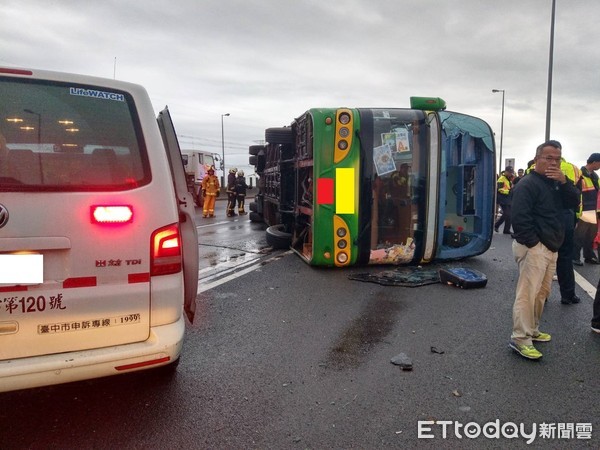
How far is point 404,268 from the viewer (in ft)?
23.6

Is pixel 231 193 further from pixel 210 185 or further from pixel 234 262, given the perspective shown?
pixel 234 262

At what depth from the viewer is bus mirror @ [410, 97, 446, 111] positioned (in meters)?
6.98

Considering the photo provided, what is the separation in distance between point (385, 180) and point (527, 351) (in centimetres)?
360

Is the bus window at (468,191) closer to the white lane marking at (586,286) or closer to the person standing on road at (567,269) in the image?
the white lane marking at (586,286)

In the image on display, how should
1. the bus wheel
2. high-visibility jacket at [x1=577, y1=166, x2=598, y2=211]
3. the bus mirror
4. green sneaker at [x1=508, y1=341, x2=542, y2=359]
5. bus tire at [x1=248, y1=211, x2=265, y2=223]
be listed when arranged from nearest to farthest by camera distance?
1. green sneaker at [x1=508, y1=341, x2=542, y2=359]
2. the bus mirror
3. high-visibility jacket at [x1=577, y1=166, x2=598, y2=211]
4. the bus wheel
5. bus tire at [x1=248, y1=211, x2=265, y2=223]

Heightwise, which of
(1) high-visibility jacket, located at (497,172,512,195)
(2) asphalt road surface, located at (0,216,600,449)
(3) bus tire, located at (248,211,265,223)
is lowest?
(2) asphalt road surface, located at (0,216,600,449)

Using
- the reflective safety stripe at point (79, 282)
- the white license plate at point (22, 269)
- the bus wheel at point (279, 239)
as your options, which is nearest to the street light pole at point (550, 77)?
the bus wheel at point (279, 239)

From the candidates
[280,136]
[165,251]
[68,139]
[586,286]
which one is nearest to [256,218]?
[280,136]

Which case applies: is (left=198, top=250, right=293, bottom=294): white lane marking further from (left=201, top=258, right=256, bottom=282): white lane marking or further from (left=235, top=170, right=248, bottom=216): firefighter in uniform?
(left=235, top=170, right=248, bottom=216): firefighter in uniform

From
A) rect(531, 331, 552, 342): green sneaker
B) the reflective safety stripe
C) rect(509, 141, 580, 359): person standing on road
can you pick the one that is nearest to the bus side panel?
rect(509, 141, 580, 359): person standing on road

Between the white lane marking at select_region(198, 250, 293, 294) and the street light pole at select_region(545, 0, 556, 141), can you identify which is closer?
the white lane marking at select_region(198, 250, 293, 294)

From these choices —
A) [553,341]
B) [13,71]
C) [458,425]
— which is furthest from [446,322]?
[13,71]

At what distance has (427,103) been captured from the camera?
6.98m

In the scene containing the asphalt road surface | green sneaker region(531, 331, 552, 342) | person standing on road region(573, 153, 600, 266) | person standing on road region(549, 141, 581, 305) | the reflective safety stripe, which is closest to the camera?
the reflective safety stripe
